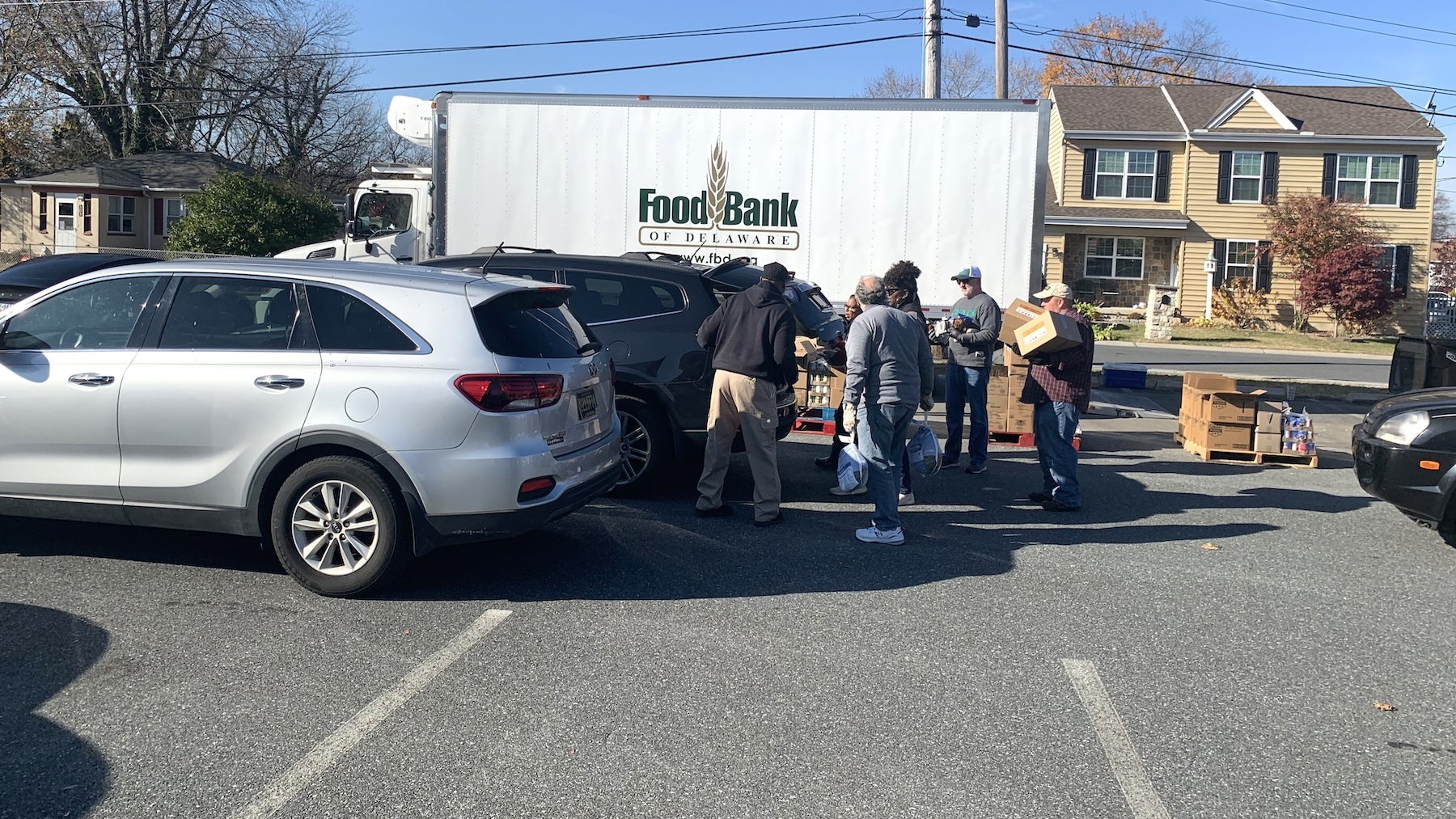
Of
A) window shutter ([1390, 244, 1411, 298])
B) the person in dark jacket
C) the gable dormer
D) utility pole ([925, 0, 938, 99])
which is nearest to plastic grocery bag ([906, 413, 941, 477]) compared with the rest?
the person in dark jacket

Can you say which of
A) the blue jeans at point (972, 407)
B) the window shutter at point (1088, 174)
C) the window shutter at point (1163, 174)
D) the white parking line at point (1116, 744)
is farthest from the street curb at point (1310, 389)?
the window shutter at point (1088, 174)

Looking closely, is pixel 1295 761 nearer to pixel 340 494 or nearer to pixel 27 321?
pixel 340 494

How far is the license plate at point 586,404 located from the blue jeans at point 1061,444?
12.3 feet

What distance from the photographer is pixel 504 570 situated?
6.54 meters

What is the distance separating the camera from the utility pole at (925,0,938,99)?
18438 mm

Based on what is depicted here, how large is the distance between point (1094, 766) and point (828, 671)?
128cm

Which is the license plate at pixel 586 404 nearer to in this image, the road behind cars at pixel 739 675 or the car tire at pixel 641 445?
the road behind cars at pixel 739 675

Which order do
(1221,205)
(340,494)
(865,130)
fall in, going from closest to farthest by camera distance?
(340,494), (865,130), (1221,205)

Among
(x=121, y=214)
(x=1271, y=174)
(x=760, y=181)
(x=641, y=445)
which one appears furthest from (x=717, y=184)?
(x=121, y=214)

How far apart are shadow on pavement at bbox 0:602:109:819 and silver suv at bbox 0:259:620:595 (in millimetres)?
795

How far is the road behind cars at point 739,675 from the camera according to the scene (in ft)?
12.7

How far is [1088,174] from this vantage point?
1334 inches

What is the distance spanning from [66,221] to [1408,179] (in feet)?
146

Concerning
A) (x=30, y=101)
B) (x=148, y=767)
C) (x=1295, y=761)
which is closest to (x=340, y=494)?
(x=148, y=767)
